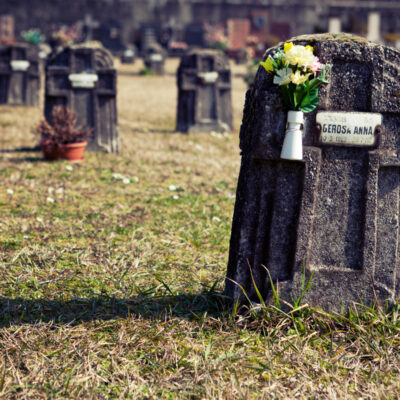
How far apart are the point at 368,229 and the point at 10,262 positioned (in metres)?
2.51

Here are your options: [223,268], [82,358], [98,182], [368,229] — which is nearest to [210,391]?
[82,358]

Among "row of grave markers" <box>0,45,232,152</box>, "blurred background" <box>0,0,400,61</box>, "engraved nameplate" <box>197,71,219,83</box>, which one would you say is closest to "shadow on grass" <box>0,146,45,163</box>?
"row of grave markers" <box>0,45,232,152</box>

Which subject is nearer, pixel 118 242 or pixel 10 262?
pixel 10 262

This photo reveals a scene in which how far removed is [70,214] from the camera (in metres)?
5.17

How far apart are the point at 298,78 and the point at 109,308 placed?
1769 millimetres

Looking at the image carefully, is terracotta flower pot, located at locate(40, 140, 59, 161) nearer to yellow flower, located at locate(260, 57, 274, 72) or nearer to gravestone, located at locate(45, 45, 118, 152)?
gravestone, located at locate(45, 45, 118, 152)

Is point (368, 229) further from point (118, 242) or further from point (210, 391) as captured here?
point (118, 242)

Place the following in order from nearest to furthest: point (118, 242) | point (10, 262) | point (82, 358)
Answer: point (82, 358), point (10, 262), point (118, 242)

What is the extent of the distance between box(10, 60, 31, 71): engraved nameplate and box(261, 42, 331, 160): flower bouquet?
Answer: 36.4ft

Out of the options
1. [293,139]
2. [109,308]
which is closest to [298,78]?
[293,139]

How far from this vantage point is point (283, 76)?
284cm

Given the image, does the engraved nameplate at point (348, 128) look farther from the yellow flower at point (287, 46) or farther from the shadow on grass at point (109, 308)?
Result: the shadow on grass at point (109, 308)

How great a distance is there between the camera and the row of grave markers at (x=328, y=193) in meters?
2.94

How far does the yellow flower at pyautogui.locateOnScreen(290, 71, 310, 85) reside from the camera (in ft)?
9.16
